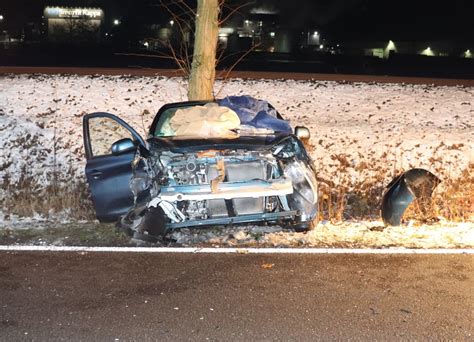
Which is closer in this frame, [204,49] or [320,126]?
[204,49]

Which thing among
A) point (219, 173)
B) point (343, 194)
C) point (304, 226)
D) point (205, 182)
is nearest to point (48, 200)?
point (205, 182)

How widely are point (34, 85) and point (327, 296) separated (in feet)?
37.2

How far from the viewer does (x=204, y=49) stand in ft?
35.6

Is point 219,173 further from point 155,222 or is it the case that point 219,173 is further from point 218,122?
point 218,122

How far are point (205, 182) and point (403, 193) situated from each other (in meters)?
2.62

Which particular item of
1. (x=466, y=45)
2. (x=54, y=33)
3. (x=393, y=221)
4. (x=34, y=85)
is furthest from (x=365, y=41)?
(x=393, y=221)

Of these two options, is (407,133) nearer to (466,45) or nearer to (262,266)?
(262,266)

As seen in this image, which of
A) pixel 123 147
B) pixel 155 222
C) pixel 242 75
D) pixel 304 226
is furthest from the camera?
pixel 242 75

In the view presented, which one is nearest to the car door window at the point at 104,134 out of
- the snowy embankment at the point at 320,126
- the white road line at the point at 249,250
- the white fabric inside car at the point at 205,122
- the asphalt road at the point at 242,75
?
the snowy embankment at the point at 320,126

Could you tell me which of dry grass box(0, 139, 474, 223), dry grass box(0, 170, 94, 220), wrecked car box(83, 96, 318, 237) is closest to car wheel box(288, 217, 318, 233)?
wrecked car box(83, 96, 318, 237)

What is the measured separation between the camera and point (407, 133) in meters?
11.8

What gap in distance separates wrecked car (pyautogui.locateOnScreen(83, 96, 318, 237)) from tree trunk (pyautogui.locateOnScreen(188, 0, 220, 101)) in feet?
13.3

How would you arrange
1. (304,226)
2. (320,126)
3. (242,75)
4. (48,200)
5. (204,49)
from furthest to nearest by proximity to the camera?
(242,75), (320,126), (204,49), (48,200), (304,226)

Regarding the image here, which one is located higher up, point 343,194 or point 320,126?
point 320,126
